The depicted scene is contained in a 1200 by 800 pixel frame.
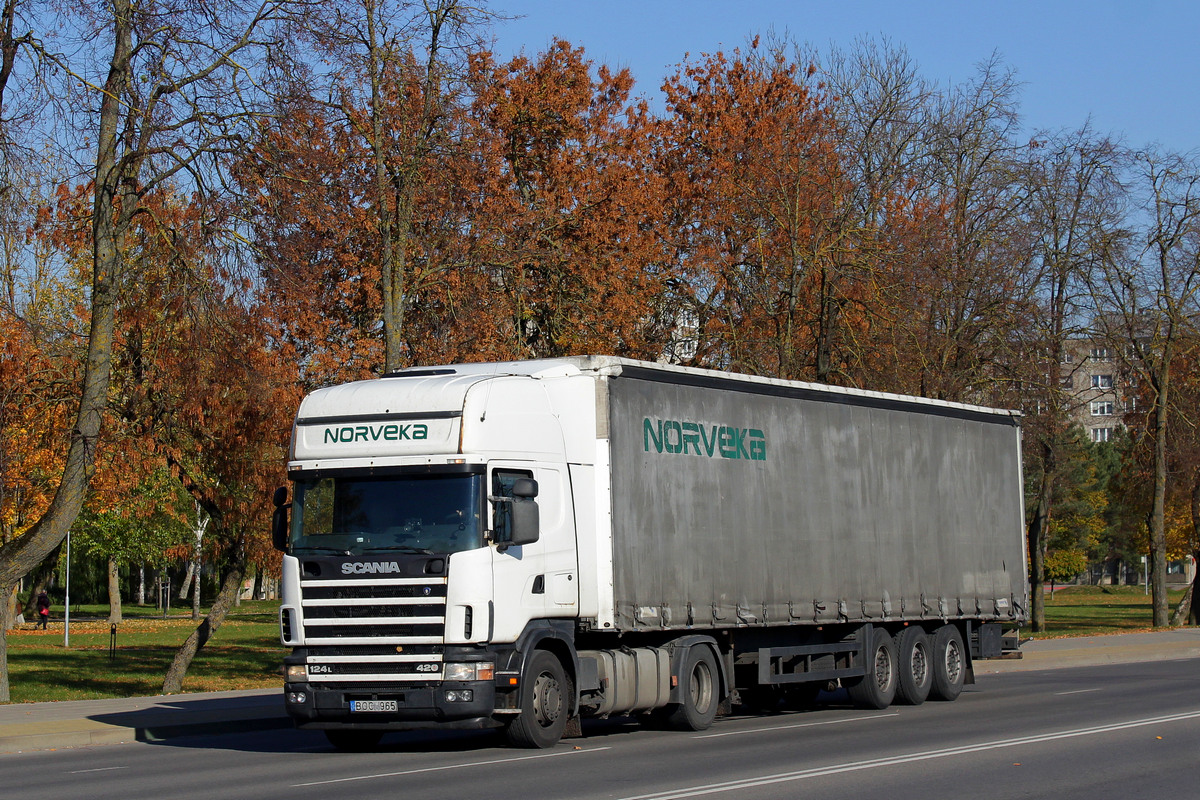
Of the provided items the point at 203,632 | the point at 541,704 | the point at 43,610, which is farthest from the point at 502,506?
the point at 43,610

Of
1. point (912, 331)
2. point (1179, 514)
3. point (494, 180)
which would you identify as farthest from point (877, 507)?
point (1179, 514)

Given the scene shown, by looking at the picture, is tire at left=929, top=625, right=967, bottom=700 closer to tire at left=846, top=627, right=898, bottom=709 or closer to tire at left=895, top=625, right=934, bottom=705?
tire at left=895, top=625, right=934, bottom=705

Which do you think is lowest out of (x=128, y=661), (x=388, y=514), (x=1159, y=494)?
(x=128, y=661)

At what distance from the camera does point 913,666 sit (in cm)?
1967

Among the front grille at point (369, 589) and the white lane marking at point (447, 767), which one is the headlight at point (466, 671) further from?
the white lane marking at point (447, 767)

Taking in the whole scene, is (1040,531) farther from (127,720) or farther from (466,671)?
(466,671)

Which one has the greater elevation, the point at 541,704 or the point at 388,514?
the point at 388,514

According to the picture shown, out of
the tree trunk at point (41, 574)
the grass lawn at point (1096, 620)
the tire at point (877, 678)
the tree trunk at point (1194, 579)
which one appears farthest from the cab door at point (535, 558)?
the tree trunk at point (41, 574)

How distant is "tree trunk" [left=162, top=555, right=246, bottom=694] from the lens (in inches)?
1029

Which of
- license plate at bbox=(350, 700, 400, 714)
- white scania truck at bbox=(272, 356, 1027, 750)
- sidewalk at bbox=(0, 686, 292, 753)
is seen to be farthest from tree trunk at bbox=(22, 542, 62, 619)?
license plate at bbox=(350, 700, 400, 714)

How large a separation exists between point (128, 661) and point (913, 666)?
24.8m

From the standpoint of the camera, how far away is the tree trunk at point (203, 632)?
26.1 metres

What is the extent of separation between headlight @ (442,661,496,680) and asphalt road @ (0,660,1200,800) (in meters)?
0.79

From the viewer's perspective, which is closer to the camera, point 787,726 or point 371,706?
point 371,706
